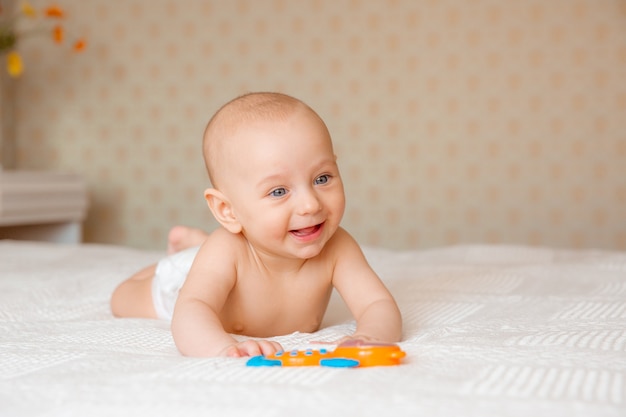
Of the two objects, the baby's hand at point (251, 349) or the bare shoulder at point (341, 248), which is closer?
the baby's hand at point (251, 349)

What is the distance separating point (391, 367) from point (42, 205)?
A: 268 centimetres

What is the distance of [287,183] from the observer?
1.16 m

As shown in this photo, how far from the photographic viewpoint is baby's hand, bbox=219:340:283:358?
1.00 meters

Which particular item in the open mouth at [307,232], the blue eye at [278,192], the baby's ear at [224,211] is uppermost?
the blue eye at [278,192]

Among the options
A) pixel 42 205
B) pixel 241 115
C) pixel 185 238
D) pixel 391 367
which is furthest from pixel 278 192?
pixel 42 205

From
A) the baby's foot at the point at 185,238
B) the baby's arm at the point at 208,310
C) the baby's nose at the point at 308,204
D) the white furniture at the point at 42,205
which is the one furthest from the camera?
the white furniture at the point at 42,205

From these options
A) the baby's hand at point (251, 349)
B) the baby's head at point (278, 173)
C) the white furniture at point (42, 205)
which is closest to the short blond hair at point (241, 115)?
the baby's head at point (278, 173)

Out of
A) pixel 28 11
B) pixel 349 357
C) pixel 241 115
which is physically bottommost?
pixel 349 357

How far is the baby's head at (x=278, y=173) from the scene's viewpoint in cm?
116

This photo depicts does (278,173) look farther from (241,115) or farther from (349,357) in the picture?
(349,357)

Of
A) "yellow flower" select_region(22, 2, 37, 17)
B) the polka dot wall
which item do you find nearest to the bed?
the polka dot wall

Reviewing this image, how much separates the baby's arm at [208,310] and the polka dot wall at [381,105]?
2339mm

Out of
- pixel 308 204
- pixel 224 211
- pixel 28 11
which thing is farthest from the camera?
pixel 28 11

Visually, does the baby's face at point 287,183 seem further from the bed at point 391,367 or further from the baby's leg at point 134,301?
the baby's leg at point 134,301
